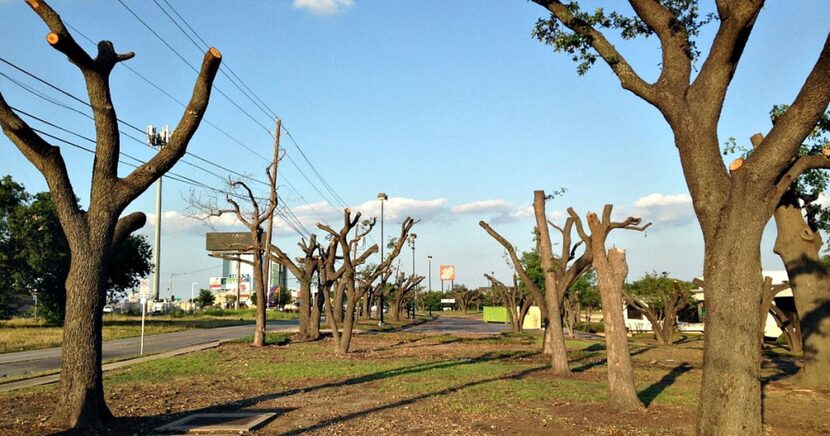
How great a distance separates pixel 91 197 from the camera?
34.3 feet

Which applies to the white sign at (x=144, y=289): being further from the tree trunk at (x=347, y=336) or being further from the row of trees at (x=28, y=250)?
the row of trees at (x=28, y=250)

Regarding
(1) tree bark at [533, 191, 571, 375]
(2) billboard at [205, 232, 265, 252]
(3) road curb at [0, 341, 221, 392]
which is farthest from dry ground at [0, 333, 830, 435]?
(2) billboard at [205, 232, 265, 252]

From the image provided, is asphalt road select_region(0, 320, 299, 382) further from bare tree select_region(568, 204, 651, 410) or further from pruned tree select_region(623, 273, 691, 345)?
pruned tree select_region(623, 273, 691, 345)

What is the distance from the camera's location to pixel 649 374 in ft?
62.4

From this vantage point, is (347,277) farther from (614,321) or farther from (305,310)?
(614,321)

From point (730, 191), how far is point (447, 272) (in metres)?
144

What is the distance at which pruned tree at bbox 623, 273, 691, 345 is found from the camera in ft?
Answer: 108

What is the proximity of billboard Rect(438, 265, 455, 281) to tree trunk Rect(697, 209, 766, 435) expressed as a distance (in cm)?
14291

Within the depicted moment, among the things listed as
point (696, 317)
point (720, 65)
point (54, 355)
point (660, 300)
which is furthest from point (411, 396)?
point (696, 317)

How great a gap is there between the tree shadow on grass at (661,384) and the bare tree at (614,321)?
3.95 feet

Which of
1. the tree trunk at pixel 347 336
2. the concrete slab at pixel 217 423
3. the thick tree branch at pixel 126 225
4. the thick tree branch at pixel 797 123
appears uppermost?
the thick tree branch at pixel 797 123

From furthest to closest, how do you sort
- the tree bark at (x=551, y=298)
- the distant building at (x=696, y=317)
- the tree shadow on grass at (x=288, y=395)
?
the distant building at (x=696, y=317) → the tree bark at (x=551, y=298) → the tree shadow on grass at (x=288, y=395)

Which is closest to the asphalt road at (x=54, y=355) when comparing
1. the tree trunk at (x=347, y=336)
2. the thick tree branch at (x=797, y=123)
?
Result: the tree trunk at (x=347, y=336)

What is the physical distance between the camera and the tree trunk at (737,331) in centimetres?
802
